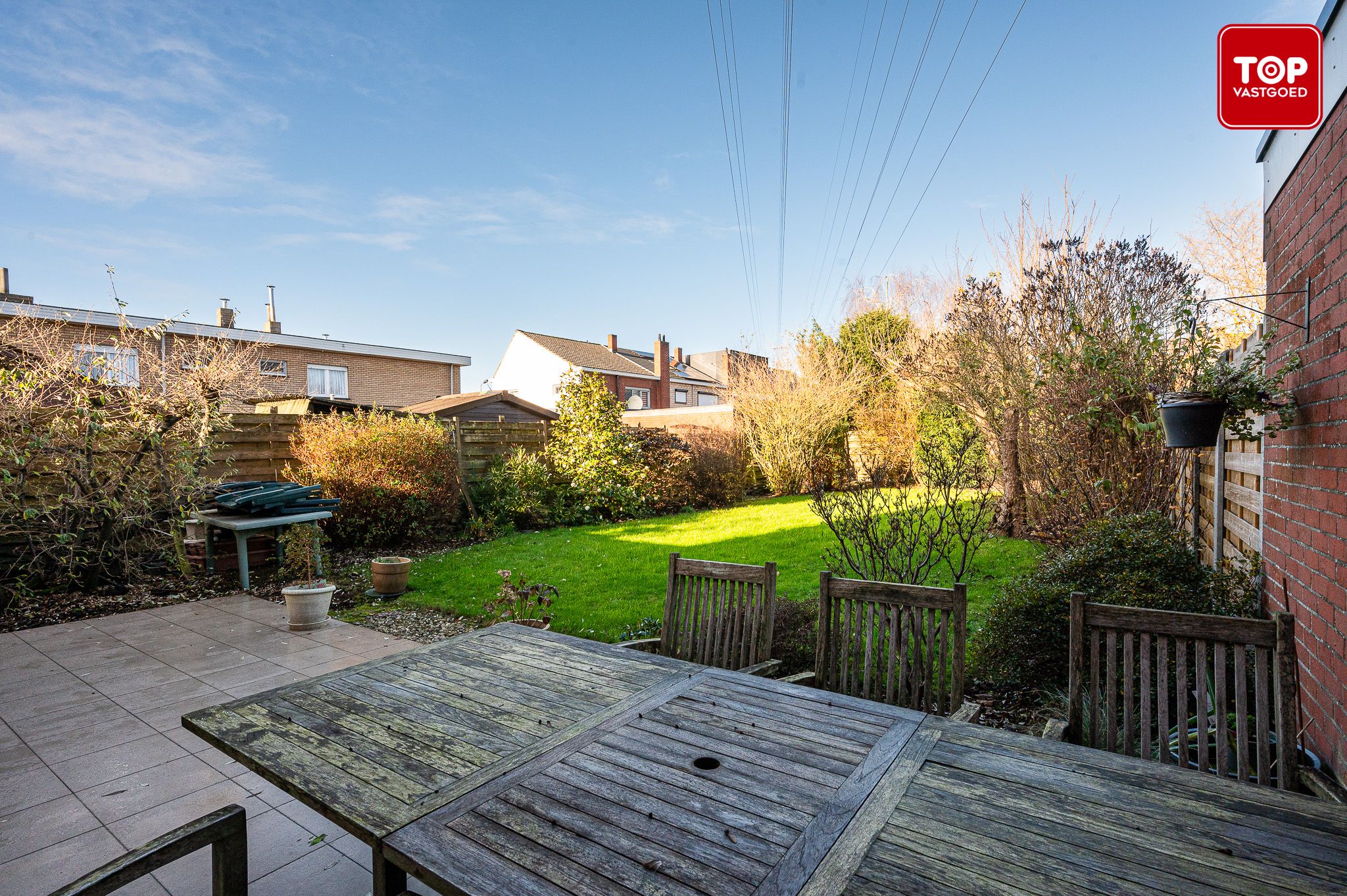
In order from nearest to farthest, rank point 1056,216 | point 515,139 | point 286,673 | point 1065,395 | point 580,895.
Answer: point 580,895
point 286,673
point 1065,395
point 1056,216
point 515,139

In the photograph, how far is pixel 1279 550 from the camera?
274 centimetres

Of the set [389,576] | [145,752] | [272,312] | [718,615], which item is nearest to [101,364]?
[389,576]

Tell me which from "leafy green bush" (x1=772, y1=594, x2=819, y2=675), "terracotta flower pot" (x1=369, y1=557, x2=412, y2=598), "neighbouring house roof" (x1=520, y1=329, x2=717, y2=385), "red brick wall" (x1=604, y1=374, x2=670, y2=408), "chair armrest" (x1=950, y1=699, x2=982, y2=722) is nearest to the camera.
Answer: "chair armrest" (x1=950, y1=699, x2=982, y2=722)

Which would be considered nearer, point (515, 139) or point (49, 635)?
point (49, 635)

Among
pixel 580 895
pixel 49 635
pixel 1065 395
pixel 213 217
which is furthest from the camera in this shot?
pixel 213 217

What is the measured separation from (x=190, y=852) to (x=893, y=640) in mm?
2127

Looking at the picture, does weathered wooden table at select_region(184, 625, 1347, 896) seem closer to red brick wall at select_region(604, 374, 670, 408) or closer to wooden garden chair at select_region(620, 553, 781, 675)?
wooden garden chair at select_region(620, 553, 781, 675)

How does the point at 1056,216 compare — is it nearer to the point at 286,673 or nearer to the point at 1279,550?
the point at 1279,550

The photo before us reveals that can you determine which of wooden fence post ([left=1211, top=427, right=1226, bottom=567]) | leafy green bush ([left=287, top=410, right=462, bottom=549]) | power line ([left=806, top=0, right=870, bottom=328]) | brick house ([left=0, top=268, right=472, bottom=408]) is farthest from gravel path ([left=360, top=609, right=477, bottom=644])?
brick house ([left=0, top=268, right=472, bottom=408])

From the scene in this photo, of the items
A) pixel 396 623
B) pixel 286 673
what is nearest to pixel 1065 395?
pixel 396 623

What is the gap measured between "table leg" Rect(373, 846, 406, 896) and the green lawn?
10.9 ft

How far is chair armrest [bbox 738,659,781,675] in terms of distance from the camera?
8.14ft

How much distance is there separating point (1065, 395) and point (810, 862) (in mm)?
6248

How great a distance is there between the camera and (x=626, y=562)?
738cm
